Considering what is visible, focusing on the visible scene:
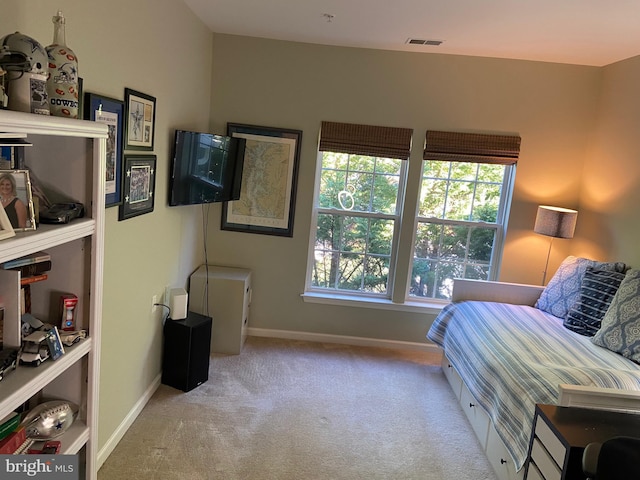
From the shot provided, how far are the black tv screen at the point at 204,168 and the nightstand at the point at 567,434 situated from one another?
2.31 meters

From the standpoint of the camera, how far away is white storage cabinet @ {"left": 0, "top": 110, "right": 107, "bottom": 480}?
1.24 m

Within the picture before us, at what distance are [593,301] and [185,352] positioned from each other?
107 inches

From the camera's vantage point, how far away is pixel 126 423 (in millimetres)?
2572

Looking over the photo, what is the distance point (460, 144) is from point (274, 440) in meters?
2.63

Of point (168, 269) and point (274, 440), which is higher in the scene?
point (168, 269)

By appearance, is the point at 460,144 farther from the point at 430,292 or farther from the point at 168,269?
the point at 168,269

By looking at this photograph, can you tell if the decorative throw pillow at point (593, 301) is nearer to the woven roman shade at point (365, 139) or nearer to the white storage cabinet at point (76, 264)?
the woven roman shade at point (365, 139)

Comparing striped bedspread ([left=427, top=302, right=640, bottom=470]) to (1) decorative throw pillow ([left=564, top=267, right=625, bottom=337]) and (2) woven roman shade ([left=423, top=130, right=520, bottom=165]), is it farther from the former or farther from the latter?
(2) woven roman shade ([left=423, top=130, right=520, bottom=165])

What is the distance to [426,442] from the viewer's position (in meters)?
2.70

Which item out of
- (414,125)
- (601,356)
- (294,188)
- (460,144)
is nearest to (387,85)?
(414,125)

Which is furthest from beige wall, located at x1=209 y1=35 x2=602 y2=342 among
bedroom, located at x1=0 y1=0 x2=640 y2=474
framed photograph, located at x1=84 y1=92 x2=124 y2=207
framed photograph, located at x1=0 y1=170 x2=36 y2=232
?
framed photograph, located at x1=0 y1=170 x2=36 y2=232

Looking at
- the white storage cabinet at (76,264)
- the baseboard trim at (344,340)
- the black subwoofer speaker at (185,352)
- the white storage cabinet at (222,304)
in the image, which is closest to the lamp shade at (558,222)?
the baseboard trim at (344,340)

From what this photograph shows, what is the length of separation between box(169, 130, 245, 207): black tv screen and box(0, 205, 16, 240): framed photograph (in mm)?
1896

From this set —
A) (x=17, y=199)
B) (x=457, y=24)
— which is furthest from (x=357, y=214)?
(x=17, y=199)
